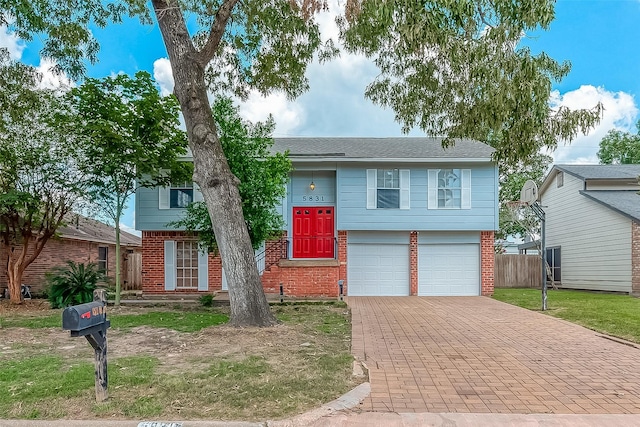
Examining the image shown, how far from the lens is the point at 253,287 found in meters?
7.62

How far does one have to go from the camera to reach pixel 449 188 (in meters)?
15.0

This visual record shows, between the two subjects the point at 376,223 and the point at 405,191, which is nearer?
the point at 376,223

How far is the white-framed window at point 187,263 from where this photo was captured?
1497cm

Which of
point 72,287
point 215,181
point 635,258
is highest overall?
point 215,181

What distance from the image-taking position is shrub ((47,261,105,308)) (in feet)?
36.7

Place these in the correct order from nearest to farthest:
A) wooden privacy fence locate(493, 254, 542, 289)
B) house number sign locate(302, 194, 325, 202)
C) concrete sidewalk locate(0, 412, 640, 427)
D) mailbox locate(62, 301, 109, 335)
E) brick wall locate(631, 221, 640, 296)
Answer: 1. concrete sidewalk locate(0, 412, 640, 427)
2. mailbox locate(62, 301, 109, 335)
3. brick wall locate(631, 221, 640, 296)
4. house number sign locate(302, 194, 325, 202)
5. wooden privacy fence locate(493, 254, 542, 289)

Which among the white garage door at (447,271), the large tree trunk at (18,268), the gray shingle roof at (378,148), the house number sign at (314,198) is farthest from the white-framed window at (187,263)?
the white garage door at (447,271)

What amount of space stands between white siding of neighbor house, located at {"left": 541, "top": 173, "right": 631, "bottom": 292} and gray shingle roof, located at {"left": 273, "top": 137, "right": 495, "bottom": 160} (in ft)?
16.9

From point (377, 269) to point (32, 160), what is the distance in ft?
36.6

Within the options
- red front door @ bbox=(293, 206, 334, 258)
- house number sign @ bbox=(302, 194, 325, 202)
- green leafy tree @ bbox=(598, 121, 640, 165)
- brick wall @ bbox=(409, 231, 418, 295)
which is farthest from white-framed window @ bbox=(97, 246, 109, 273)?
green leafy tree @ bbox=(598, 121, 640, 165)

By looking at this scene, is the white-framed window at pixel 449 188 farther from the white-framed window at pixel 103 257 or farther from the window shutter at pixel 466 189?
the white-framed window at pixel 103 257

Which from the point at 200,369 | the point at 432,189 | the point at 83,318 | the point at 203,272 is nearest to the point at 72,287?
the point at 203,272

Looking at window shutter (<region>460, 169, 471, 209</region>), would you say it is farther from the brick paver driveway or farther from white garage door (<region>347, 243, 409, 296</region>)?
the brick paver driveway

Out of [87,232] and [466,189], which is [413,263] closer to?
[466,189]
